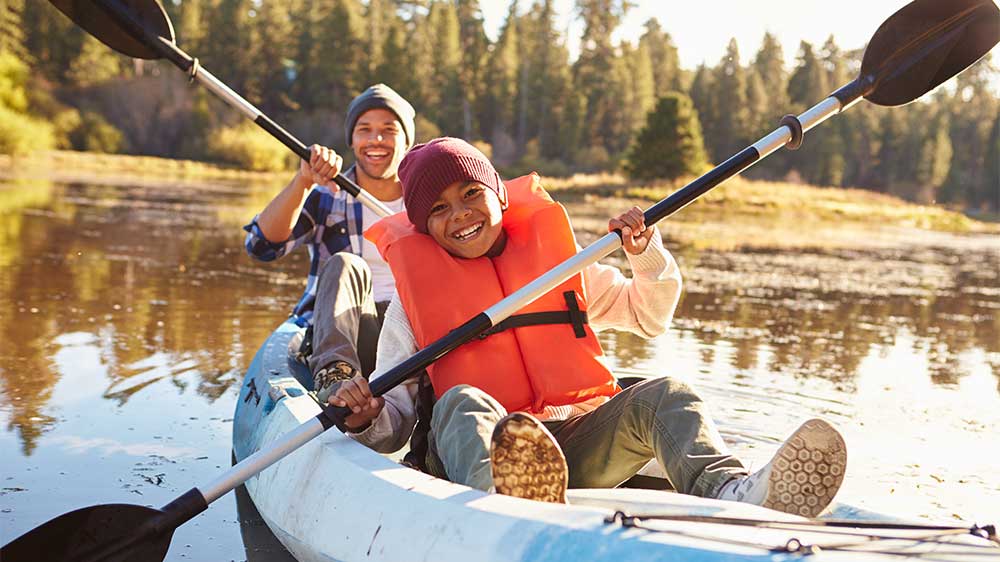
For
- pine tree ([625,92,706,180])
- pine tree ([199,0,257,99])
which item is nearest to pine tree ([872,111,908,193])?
pine tree ([625,92,706,180])

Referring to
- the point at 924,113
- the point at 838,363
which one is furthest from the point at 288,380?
the point at 924,113

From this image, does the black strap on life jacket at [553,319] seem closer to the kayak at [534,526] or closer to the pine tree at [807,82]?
the kayak at [534,526]

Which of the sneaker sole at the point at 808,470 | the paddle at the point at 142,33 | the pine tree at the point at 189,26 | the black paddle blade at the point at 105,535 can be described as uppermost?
the pine tree at the point at 189,26

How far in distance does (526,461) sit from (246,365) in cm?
324

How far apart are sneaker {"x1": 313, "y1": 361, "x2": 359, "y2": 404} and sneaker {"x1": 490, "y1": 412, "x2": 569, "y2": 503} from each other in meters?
1.11

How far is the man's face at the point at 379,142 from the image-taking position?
3.89 meters

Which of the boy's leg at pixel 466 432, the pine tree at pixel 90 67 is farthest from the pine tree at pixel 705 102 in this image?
the boy's leg at pixel 466 432

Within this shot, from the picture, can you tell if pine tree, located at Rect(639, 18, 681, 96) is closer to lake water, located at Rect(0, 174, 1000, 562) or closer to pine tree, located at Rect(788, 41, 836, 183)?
pine tree, located at Rect(788, 41, 836, 183)

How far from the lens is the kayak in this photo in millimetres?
1783

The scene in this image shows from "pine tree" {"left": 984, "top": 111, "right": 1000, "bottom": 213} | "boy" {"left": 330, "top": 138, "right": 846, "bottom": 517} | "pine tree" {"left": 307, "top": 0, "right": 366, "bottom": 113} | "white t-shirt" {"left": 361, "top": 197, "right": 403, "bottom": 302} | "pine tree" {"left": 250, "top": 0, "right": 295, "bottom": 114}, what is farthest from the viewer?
"pine tree" {"left": 250, "top": 0, "right": 295, "bottom": 114}

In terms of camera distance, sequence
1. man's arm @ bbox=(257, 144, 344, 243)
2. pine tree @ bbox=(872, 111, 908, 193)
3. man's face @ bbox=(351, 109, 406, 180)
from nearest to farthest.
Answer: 1. man's arm @ bbox=(257, 144, 344, 243)
2. man's face @ bbox=(351, 109, 406, 180)
3. pine tree @ bbox=(872, 111, 908, 193)

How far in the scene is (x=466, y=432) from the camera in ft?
7.42

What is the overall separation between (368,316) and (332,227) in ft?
2.01

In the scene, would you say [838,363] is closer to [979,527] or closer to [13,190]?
[979,527]
